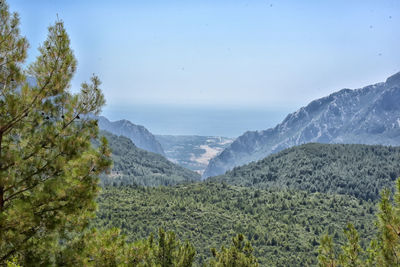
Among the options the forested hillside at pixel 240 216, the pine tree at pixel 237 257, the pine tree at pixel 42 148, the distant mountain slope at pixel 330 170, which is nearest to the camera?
the pine tree at pixel 42 148

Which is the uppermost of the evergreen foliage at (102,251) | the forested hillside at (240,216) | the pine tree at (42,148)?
the pine tree at (42,148)

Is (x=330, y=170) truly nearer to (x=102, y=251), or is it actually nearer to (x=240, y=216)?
(x=240, y=216)

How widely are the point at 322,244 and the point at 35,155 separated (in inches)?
312

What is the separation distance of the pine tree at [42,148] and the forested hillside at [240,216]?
115 feet

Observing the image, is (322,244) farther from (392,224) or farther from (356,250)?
(392,224)

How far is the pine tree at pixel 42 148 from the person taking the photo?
16.1 ft

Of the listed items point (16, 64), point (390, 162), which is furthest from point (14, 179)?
point (390, 162)

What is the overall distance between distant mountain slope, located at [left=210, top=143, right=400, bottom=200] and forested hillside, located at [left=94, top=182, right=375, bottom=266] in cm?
2719

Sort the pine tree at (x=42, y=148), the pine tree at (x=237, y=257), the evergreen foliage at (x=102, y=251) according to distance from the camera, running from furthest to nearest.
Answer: the pine tree at (x=237, y=257) → the evergreen foliage at (x=102, y=251) → the pine tree at (x=42, y=148)

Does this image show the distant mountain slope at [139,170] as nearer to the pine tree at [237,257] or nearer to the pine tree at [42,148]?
the pine tree at [237,257]

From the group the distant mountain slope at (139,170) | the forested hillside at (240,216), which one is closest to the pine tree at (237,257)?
the forested hillside at (240,216)

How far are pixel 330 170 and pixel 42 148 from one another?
115447 mm

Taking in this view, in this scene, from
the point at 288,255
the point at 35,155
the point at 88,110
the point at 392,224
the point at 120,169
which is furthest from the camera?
the point at 120,169

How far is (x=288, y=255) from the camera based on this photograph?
4419 centimetres
